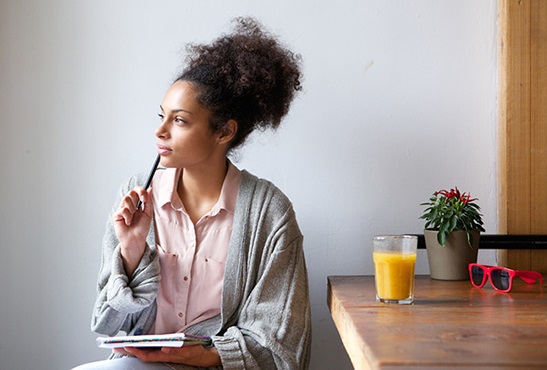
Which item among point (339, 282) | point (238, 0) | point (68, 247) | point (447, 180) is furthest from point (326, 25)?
point (68, 247)

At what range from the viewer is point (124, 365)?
5.16 ft

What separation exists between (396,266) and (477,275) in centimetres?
35

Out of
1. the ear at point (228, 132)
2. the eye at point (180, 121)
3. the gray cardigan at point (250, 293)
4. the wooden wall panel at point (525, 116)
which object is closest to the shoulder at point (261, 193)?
the gray cardigan at point (250, 293)

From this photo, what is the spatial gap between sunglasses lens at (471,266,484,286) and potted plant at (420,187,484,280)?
Result: 0.08 metres

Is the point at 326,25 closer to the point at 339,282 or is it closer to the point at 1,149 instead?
the point at 339,282

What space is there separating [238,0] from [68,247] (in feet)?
2.74

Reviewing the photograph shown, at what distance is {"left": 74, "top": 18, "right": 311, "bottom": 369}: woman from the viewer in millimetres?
1675

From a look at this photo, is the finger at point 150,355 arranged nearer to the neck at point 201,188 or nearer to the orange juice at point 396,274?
the neck at point 201,188

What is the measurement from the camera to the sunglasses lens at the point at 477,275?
168 centimetres

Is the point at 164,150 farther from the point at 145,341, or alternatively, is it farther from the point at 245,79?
the point at 145,341

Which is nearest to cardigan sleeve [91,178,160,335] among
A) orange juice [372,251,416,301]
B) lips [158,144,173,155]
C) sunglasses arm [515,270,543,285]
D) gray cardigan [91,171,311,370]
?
gray cardigan [91,171,311,370]

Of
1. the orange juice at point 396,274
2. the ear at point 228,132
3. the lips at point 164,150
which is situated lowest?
the orange juice at point 396,274

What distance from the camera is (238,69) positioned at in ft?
5.78

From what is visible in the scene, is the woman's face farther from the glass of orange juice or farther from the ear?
the glass of orange juice
